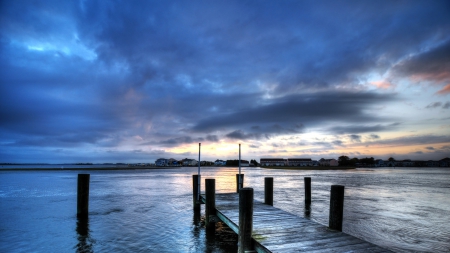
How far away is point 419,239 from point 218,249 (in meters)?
8.12

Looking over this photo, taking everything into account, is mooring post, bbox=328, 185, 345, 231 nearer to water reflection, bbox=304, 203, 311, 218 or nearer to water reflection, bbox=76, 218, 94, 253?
water reflection, bbox=304, 203, 311, 218

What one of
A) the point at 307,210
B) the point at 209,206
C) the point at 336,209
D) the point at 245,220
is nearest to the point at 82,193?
the point at 209,206

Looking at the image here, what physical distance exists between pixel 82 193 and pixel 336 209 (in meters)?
12.1

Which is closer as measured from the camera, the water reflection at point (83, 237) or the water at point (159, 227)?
the water reflection at point (83, 237)

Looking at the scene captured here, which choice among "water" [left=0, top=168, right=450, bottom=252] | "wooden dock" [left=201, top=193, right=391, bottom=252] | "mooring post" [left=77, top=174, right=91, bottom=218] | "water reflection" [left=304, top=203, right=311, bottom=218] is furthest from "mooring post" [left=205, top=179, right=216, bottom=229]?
"mooring post" [left=77, top=174, right=91, bottom=218]

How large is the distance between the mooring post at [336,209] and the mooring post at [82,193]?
11445 mm

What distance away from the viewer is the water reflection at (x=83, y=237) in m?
A: 9.02

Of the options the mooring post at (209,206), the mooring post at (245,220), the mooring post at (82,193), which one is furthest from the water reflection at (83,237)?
the mooring post at (245,220)

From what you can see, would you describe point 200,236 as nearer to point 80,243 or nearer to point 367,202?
point 80,243

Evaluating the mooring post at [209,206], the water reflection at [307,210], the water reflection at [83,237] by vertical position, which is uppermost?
the mooring post at [209,206]

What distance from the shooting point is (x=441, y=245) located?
9398 mm

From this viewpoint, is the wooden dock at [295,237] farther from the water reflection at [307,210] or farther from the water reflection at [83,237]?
the water reflection at [307,210]

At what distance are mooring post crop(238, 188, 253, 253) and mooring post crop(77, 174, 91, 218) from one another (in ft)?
31.8

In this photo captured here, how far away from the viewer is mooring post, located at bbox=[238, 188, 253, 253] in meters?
6.41
